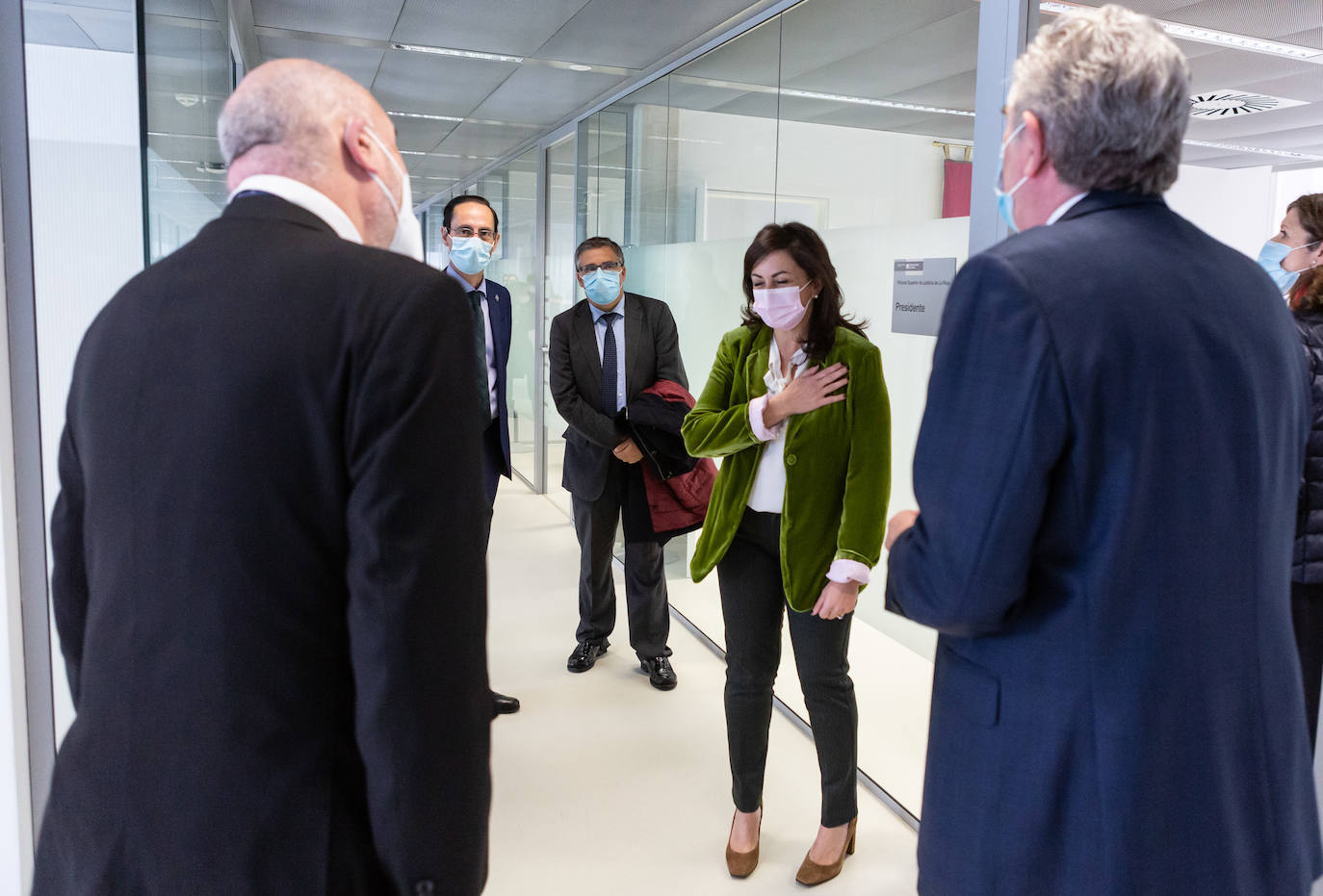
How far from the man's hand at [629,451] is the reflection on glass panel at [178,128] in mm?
1602

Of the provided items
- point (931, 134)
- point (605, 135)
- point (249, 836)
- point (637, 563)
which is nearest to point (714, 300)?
point (637, 563)

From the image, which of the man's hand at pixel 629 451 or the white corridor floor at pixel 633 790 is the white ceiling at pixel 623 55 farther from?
the white corridor floor at pixel 633 790

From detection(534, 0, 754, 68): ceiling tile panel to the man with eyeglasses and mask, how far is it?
1.22 meters

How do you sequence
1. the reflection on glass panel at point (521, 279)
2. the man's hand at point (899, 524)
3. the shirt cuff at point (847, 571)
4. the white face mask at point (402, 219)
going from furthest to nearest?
the reflection on glass panel at point (521, 279)
the shirt cuff at point (847, 571)
the man's hand at point (899, 524)
the white face mask at point (402, 219)

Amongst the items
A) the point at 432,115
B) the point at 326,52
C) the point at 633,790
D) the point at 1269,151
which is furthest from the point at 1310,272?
the point at 432,115

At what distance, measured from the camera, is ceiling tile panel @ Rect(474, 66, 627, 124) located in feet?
17.0

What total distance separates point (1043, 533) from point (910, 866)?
1.77 meters

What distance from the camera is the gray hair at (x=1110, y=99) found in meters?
1.03

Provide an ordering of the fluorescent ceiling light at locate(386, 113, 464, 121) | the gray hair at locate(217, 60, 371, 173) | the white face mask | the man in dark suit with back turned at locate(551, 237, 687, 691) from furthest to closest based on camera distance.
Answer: the fluorescent ceiling light at locate(386, 113, 464, 121)
the man in dark suit with back turned at locate(551, 237, 687, 691)
the white face mask
the gray hair at locate(217, 60, 371, 173)

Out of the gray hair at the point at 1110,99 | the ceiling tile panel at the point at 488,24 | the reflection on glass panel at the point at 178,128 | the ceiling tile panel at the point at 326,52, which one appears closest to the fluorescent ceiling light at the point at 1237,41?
the gray hair at the point at 1110,99

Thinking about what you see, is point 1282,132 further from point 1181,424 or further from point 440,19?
point 440,19

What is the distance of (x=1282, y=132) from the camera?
1.80m

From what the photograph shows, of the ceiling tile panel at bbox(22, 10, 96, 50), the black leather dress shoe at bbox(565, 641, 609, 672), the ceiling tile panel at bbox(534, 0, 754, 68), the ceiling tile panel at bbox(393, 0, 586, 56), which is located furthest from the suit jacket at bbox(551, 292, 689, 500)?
the ceiling tile panel at bbox(22, 10, 96, 50)

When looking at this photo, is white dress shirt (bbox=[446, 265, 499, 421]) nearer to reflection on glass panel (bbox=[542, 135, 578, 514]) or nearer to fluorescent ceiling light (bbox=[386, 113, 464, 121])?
reflection on glass panel (bbox=[542, 135, 578, 514])
